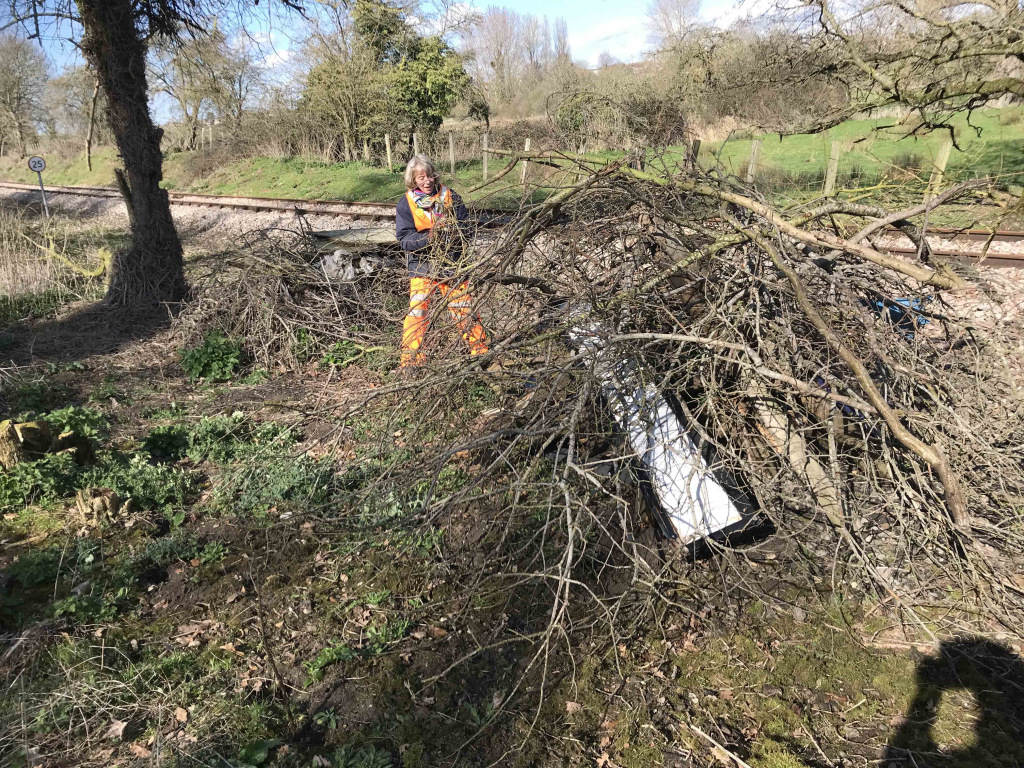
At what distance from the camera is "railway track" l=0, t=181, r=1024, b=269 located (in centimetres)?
525

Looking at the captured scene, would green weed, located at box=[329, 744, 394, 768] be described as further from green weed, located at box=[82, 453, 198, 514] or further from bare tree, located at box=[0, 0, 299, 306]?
bare tree, located at box=[0, 0, 299, 306]

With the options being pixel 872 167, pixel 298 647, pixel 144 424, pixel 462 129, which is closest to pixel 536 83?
pixel 462 129

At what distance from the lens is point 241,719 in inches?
106

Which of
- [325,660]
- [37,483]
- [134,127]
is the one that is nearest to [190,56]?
[134,127]

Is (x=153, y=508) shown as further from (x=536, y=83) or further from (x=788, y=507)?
(x=536, y=83)

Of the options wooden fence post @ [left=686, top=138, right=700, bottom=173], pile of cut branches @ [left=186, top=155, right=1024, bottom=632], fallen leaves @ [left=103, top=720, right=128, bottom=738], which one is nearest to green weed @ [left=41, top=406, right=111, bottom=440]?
pile of cut branches @ [left=186, top=155, right=1024, bottom=632]

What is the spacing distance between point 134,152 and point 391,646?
850cm

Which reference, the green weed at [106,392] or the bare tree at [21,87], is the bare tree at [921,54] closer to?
the green weed at [106,392]

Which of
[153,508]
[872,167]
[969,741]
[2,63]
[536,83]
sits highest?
[2,63]

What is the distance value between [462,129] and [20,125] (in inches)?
1375

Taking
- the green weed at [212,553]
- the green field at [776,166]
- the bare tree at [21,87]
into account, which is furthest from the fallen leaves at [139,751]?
the bare tree at [21,87]

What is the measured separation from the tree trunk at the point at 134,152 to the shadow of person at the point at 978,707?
9.29 m

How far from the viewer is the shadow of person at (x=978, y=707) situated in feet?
8.11

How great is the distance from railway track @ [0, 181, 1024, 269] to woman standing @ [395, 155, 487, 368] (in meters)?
0.33
